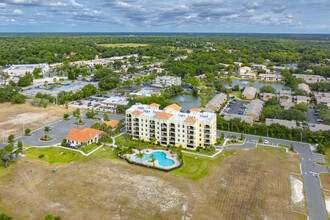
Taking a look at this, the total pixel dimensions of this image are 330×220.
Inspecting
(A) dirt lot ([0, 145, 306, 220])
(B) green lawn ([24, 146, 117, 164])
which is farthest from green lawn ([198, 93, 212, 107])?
(B) green lawn ([24, 146, 117, 164])

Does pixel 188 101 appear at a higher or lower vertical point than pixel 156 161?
higher

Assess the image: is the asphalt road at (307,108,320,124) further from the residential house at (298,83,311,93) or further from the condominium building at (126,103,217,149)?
the condominium building at (126,103,217,149)

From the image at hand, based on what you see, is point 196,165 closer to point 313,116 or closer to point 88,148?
point 88,148

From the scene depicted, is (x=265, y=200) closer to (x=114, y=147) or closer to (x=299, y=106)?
(x=114, y=147)

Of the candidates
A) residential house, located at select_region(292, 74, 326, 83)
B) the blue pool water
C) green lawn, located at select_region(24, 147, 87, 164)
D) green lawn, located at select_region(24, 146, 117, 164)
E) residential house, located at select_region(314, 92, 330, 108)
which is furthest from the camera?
residential house, located at select_region(292, 74, 326, 83)

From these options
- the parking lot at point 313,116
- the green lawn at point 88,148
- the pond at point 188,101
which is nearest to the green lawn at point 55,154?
the green lawn at point 88,148

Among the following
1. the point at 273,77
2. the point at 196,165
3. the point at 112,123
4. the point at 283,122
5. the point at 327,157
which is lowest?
the point at 196,165

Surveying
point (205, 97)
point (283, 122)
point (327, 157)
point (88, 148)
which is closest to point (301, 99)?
point (283, 122)
